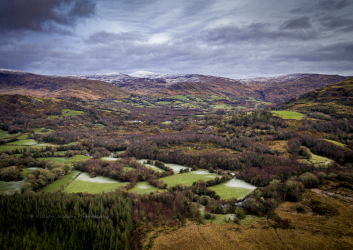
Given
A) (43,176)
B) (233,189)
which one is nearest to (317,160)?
(233,189)

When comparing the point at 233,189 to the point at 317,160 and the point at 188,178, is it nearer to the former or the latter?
the point at 188,178

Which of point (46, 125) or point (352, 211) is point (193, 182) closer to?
point (352, 211)

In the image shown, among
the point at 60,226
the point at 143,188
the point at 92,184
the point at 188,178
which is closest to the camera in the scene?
the point at 60,226

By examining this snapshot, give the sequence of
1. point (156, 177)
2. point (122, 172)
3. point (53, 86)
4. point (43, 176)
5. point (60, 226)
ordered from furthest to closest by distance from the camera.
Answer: point (53, 86) < point (122, 172) < point (156, 177) < point (43, 176) < point (60, 226)

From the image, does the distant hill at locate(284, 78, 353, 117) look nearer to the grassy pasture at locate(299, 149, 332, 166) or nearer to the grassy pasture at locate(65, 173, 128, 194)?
the grassy pasture at locate(299, 149, 332, 166)

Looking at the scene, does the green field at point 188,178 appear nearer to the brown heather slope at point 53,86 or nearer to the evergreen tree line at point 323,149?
the evergreen tree line at point 323,149

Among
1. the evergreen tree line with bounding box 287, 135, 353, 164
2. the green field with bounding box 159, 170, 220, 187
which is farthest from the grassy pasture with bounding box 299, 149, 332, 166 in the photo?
the green field with bounding box 159, 170, 220, 187
